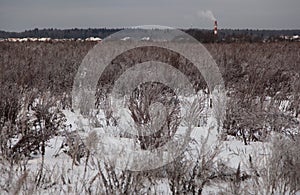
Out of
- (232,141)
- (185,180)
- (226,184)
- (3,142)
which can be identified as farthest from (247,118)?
(3,142)

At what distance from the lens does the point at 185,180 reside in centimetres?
312

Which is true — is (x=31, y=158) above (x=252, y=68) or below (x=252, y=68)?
below

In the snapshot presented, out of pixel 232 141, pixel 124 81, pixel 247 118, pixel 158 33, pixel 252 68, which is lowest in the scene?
pixel 232 141

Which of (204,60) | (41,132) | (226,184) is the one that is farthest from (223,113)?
(204,60)

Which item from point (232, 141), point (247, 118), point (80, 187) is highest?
point (247, 118)

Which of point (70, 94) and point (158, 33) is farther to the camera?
point (158, 33)

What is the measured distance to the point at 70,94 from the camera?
24.4 feet

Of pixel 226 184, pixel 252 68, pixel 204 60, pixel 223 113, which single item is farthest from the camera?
pixel 204 60

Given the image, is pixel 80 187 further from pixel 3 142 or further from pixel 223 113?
pixel 223 113

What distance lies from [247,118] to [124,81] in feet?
13.7

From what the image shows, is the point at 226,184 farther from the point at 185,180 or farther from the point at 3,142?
the point at 3,142

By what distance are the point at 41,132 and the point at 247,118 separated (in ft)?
9.43

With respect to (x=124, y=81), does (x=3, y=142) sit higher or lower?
lower

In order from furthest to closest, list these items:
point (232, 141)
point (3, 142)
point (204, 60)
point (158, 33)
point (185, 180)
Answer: point (158, 33) < point (204, 60) < point (232, 141) < point (3, 142) < point (185, 180)
